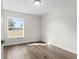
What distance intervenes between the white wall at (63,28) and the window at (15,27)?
1952 mm

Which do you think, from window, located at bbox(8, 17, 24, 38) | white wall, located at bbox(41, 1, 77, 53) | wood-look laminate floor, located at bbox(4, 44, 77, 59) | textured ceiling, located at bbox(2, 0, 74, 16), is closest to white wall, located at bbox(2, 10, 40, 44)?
window, located at bbox(8, 17, 24, 38)

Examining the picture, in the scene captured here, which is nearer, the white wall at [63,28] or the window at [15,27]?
the white wall at [63,28]

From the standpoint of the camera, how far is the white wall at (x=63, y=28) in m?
3.26

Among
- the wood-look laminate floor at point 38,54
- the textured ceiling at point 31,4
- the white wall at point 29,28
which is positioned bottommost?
the wood-look laminate floor at point 38,54

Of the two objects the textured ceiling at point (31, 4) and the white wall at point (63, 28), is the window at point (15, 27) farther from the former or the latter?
the white wall at point (63, 28)

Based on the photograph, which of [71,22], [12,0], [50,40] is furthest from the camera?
[50,40]

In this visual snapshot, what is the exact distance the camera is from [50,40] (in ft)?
16.3

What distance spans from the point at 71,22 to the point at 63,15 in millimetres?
682

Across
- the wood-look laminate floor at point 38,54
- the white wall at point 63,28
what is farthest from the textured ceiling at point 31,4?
the wood-look laminate floor at point 38,54

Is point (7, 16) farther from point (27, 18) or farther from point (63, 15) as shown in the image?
point (63, 15)

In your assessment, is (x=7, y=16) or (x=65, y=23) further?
(x=7, y=16)

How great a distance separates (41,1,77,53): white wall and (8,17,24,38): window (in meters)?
1.95

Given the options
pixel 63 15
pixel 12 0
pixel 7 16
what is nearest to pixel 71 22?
pixel 63 15

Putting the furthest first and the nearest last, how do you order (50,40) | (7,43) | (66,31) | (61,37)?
(50,40), (7,43), (61,37), (66,31)
